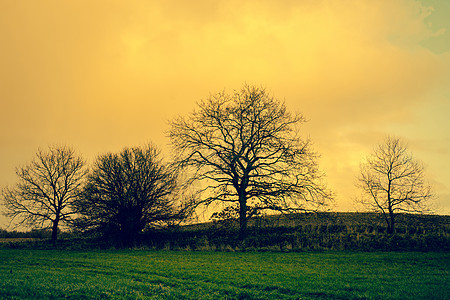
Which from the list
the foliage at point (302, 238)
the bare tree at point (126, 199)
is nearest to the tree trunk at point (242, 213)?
the foliage at point (302, 238)

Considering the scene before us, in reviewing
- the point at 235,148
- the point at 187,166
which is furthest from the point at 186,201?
the point at 235,148

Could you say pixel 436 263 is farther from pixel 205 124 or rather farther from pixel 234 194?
pixel 205 124

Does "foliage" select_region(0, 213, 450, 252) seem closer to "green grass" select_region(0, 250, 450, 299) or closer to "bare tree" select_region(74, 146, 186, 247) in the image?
"bare tree" select_region(74, 146, 186, 247)

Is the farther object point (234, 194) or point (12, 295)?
point (234, 194)

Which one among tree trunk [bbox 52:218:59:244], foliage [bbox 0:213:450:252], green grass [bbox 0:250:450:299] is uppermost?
tree trunk [bbox 52:218:59:244]

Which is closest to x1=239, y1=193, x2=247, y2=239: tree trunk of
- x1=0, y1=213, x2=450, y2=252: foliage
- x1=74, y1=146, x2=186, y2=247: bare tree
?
x1=0, y1=213, x2=450, y2=252: foliage

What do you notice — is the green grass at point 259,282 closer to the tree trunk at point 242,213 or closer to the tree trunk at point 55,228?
the tree trunk at point 242,213

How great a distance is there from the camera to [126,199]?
40.7m

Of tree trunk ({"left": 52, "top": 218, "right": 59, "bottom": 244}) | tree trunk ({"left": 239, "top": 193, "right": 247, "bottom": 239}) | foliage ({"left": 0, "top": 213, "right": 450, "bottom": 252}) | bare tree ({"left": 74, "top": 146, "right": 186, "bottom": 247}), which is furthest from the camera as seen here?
tree trunk ({"left": 52, "top": 218, "right": 59, "bottom": 244})

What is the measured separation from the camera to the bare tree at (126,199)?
40.9 m

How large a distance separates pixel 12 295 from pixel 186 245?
24091 millimetres

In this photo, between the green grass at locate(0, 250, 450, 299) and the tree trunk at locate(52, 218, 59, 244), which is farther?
the tree trunk at locate(52, 218, 59, 244)

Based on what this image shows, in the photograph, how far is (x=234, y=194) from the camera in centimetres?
3400

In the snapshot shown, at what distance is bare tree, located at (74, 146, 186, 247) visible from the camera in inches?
1609
